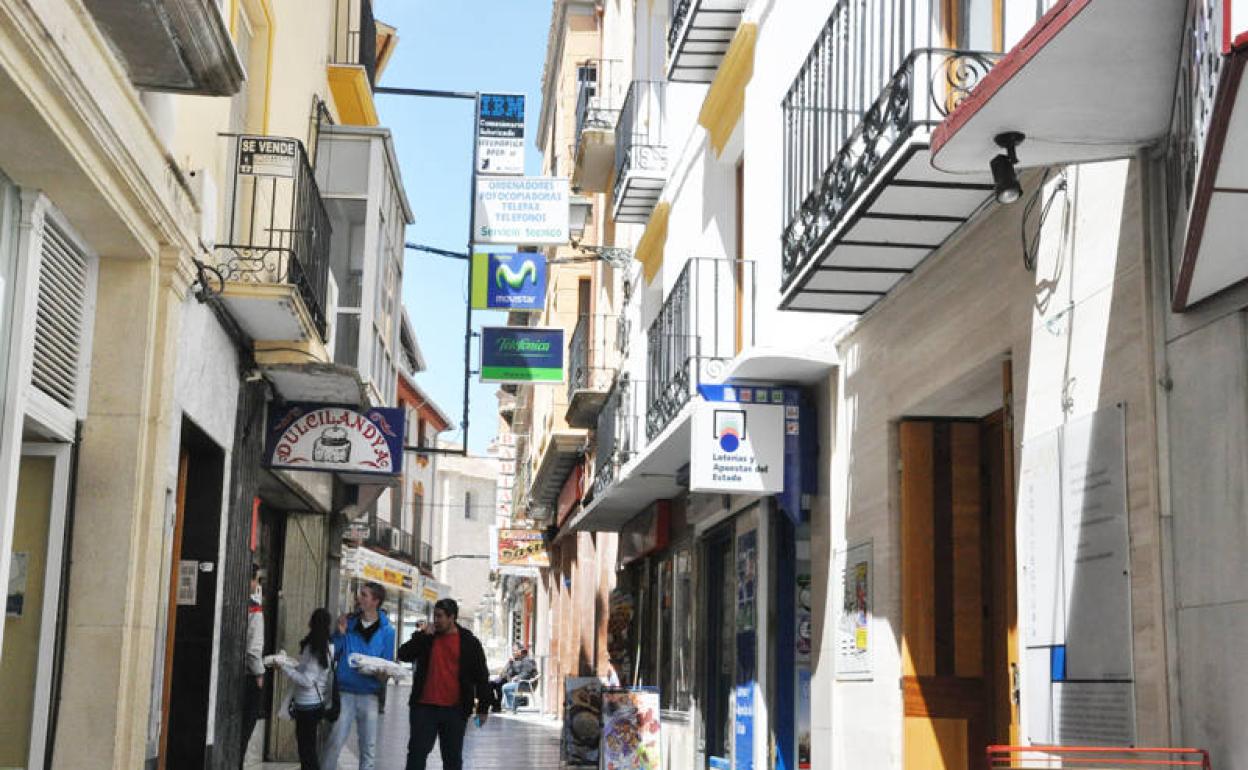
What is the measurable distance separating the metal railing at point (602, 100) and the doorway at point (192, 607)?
436 inches

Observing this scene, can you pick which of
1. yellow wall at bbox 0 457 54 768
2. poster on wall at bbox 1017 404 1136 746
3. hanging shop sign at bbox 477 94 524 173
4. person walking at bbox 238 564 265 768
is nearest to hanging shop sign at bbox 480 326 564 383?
hanging shop sign at bbox 477 94 524 173

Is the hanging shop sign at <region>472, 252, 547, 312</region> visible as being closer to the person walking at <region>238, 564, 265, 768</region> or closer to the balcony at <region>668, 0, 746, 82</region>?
the balcony at <region>668, 0, 746, 82</region>

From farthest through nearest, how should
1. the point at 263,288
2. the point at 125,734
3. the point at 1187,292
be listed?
1. the point at 263,288
2. the point at 125,734
3. the point at 1187,292

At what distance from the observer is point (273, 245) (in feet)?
42.9

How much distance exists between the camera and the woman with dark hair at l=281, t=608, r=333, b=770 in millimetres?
13602

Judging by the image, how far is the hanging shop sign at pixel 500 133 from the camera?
2209 cm

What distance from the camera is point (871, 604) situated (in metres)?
10.2

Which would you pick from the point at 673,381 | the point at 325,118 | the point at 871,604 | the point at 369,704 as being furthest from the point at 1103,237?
the point at 325,118

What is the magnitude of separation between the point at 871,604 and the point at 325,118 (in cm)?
852

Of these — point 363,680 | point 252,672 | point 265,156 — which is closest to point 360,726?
point 363,680

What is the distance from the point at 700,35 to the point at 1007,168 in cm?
866

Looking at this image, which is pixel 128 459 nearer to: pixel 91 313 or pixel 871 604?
pixel 91 313

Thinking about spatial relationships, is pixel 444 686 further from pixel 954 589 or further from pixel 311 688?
pixel 954 589

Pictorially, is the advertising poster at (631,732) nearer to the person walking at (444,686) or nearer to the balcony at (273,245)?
the person walking at (444,686)
